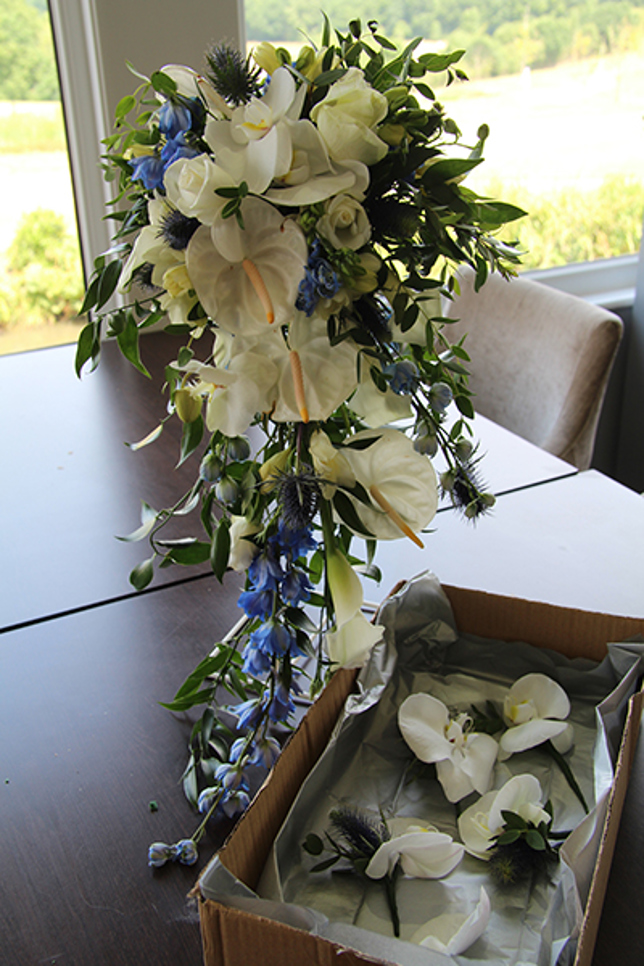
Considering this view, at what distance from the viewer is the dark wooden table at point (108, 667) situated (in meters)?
0.62

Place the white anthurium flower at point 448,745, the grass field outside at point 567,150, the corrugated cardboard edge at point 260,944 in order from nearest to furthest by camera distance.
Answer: the corrugated cardboard edge at point 260,944 → the white anthurium flower at point 448,745 → the grass field outside at point 567,150

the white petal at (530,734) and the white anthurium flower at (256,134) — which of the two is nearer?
the white anthurium flower at (256,134)

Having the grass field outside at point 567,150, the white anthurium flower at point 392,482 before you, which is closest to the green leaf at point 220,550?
the white anthurium flower at point 392,482

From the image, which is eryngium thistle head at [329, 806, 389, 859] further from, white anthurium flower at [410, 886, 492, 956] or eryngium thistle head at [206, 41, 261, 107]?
eryngium thistle head at [206, 41, 261, 107]

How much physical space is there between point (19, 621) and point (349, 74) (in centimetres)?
71

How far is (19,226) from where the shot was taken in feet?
6.89

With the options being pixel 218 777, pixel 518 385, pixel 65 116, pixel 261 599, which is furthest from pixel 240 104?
pixel 65 116

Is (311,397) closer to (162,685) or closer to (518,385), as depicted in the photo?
(162,685)

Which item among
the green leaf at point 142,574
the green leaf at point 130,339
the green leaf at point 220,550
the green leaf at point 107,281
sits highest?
the green leaf at point 107,281

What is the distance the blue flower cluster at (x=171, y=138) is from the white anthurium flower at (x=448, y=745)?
45 centimetres

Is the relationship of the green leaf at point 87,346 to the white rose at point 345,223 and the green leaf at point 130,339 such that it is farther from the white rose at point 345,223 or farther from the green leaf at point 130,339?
the white rose at point 345,223

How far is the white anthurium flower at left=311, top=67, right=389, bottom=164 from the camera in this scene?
51 centimetres

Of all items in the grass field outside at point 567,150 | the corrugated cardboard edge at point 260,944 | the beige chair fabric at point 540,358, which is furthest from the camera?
the grass field outside at point 567,150

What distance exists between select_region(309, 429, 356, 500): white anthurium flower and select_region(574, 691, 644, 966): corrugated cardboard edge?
277 mm
